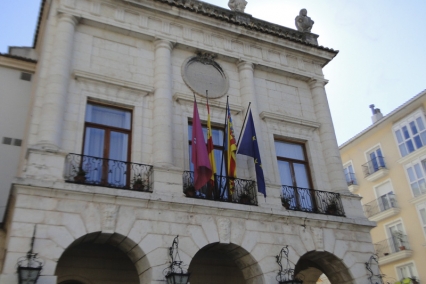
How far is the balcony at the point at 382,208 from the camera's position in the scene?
24000 mm

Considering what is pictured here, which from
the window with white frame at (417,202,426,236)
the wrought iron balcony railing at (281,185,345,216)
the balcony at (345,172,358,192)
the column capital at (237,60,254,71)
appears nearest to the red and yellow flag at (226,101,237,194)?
the wrought iron balcony railing at (281,185,345,216)

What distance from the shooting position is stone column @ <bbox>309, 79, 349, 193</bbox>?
44.4 feet

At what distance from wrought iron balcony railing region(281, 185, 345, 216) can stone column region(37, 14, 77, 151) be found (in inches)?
247

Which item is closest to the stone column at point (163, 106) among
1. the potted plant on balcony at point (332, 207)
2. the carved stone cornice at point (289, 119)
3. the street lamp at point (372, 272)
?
the carved stone cornice at point (289, 119)

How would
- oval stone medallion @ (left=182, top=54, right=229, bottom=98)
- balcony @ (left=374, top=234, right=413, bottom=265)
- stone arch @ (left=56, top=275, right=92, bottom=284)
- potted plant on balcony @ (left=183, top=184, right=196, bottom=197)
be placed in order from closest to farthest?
stone arch @ (left=56, top=275, right=92, bottom=284)
potted plant on balcony @ (left=183, top=184, right=196, bottom=197)
oval stone medallion @ (left=182, top=54, right=229, bottom=98)
balcony @ (left=374, top=234, right=413, bottom=265)

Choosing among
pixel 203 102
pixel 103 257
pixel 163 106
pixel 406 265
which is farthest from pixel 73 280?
pixel 406 265

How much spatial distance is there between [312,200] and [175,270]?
513 centimetres

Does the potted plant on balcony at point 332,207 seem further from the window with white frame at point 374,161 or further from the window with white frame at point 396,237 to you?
the window with white frame at point 374,161

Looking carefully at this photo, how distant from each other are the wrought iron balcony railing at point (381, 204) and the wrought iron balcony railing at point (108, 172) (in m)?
17.7

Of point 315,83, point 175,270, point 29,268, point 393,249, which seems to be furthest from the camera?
point 393,249

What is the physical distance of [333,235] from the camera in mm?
12195

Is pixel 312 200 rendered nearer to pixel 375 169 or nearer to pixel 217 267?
pixel 217 267

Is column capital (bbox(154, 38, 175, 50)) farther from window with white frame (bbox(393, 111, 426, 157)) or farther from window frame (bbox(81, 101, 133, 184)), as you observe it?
window with white frame (bbox(393, 111, 426, 157))

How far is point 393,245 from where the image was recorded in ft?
77.8
